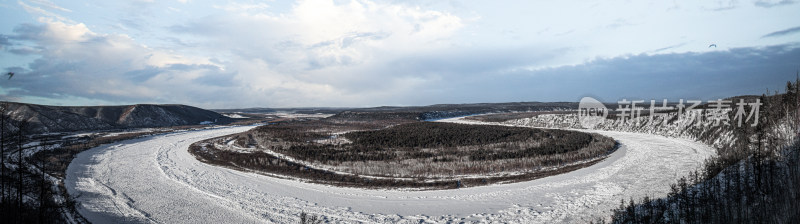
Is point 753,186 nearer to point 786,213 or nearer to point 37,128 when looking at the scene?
point 786,213

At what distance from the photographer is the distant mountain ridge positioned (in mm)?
53094

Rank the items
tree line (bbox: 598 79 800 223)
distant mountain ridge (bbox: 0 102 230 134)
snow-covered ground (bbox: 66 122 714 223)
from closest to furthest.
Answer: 1. tree line (bbox: 598 79 800 223)
2. snow-covered ground (bbox: 66 122 714 223)
3. distant mountain ridge (bbox: 0 102 230 134)

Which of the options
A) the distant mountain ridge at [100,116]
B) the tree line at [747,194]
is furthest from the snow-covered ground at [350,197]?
the distant mountain ridge at [100,116]

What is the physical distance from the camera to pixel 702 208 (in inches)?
366

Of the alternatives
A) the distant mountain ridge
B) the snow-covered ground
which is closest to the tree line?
the snow-covered ground

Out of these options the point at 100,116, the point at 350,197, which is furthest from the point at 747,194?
the point at 100,116

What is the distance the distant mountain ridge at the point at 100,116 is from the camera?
174 feet

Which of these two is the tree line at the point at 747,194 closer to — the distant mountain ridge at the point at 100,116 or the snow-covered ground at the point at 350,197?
the snow-covered ground at the point at 350,197

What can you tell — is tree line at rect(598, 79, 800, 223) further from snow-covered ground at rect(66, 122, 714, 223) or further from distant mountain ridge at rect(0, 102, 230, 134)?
distant mountain ridge at rect(0, 102, 230, 134)

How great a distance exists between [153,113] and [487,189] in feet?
270

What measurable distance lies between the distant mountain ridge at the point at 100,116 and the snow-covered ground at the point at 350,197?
47496 millimetres

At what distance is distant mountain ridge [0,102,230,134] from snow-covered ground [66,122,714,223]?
156ft

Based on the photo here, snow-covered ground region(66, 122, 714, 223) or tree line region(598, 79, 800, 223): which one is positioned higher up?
tree line region(598, 79, 800, 223)

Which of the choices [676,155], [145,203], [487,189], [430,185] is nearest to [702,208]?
[487,189]
